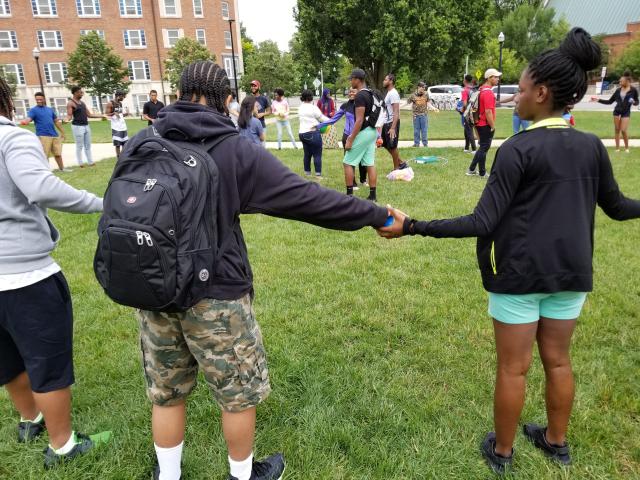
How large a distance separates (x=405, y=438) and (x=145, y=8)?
56.4 metres

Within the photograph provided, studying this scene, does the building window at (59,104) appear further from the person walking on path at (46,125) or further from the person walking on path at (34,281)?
the person walking on path at (34,281)

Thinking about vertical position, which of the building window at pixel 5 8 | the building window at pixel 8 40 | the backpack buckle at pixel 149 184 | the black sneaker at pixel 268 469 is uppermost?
the building window at pixel 5 8

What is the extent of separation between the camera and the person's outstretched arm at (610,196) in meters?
2.06

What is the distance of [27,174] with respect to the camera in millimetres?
2029

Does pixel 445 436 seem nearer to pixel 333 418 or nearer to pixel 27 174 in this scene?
pixel 333 418

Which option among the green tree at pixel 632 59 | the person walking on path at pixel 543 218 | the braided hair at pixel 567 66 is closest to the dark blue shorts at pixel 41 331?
the person walking on path at pixel 543 218

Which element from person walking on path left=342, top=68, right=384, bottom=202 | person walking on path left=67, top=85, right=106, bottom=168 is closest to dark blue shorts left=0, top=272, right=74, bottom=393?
person walking on path left=342, top=68, right=384, bottom=202

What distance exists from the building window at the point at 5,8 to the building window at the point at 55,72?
5.34 metres

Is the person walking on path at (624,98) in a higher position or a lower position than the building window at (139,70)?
lower

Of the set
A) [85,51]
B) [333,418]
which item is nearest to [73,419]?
[333,418]

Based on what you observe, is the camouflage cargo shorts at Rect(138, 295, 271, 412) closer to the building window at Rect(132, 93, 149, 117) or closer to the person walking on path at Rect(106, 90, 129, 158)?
the person walking on path at Rect(106, 90, 129, 158)

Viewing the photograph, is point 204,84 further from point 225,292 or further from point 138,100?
point 138,100

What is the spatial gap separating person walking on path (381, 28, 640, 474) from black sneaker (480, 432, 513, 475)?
0.40m

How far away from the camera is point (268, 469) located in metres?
2.40
